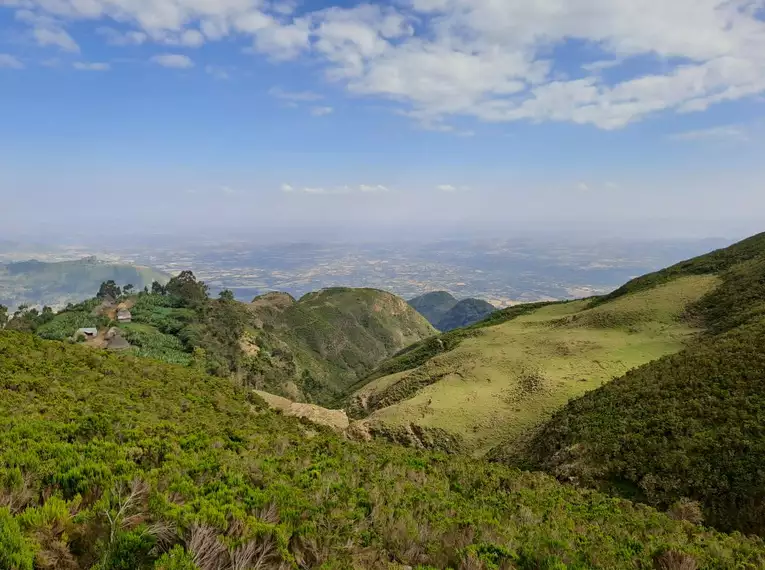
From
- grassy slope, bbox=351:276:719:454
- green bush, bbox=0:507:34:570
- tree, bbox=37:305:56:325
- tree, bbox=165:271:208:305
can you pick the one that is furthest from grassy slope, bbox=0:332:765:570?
tree, bbox=165:271:208:305

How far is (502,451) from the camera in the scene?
22016 mm

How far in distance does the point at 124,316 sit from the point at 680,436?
193ft

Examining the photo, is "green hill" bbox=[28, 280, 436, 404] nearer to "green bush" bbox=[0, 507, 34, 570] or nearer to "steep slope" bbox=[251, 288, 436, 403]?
"steep slope" bbox=[251, 288, 436, 403]

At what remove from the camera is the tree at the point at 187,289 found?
74.1 metres

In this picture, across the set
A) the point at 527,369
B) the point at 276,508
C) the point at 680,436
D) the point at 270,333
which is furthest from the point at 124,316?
the point at 680,436

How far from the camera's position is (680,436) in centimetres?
1549

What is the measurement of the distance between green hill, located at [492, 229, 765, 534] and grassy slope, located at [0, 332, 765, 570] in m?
2.23

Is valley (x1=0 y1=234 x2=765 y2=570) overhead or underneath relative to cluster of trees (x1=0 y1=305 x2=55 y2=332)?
overhead

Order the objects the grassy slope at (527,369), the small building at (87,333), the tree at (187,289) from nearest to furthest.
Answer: the grassy slope at (527,369), the small building at (87,333), the tree at (187,289)

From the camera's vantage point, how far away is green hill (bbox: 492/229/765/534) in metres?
13.1

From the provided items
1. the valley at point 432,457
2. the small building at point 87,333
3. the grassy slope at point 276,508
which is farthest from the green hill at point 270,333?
the grassy slope at point 276,508

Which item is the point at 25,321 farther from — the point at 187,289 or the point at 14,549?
the point at 14,549

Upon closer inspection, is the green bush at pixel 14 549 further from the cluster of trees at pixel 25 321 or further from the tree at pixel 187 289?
the tree at pixel 187 289

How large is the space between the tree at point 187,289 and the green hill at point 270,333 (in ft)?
1.06
